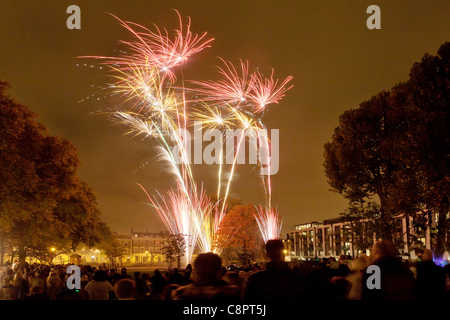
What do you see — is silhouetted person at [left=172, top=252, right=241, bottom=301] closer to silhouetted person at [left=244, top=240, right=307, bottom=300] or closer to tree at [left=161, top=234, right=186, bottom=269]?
silhouetted person at [left=244, top=240, right=307, bottom=300]

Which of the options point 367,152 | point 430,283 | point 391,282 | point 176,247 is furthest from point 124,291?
point 176,247

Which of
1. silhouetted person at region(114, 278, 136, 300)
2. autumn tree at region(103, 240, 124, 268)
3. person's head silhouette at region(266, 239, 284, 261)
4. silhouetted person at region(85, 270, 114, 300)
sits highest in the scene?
person's head silhouette at region(266, 239, 284, 261)

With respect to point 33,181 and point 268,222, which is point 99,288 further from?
point 268,222

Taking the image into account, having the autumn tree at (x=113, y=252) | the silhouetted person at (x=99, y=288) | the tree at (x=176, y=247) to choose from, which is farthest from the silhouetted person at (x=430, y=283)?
the autumn tree at (x=113, y=252)

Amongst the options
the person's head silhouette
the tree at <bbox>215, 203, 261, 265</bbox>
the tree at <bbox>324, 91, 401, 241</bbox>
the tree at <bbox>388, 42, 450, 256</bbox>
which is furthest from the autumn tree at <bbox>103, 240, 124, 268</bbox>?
the person's head silhouette

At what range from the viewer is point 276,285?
375cm

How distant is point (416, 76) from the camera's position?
1892 centimetres

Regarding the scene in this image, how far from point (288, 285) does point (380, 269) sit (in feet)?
4.74

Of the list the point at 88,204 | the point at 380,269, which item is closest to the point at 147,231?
the point at 88,204

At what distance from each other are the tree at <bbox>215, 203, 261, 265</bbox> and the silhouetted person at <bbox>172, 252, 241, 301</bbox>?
44.0 meters

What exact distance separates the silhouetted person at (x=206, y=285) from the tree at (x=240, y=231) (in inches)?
1731

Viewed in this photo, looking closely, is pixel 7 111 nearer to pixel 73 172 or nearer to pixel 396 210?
pixel 73 172

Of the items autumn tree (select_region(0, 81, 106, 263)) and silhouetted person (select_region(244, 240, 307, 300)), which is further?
autumn tree (select_region(0, 81, 106, 263))

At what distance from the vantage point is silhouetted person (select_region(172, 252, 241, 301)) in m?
3.61
